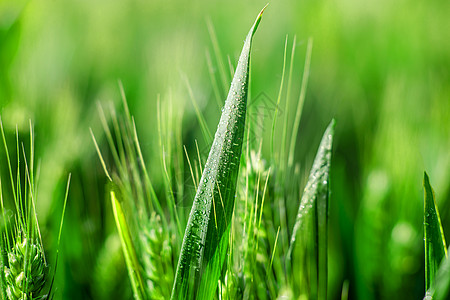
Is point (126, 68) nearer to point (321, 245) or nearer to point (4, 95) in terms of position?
point (4, 95)

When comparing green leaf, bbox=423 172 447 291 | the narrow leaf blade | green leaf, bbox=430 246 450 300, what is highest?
the narrow leaf blade

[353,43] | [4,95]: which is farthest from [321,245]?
[353,43]

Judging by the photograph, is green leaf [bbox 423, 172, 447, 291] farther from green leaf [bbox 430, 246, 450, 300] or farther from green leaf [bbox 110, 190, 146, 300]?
green leaf [bbox 110, 190, 146, 300]

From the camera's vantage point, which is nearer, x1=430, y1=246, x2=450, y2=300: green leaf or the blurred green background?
x1=430, y1=246, x2=450, y2=300: green leaf

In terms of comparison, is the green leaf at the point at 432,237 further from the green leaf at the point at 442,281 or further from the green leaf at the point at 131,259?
the green leaf at the point at 131,259

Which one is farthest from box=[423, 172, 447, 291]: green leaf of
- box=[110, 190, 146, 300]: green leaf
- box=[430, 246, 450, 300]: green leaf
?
→ box=[110, 190, 146, 300]: green leaf

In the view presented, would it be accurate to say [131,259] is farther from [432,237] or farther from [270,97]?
[270,97]

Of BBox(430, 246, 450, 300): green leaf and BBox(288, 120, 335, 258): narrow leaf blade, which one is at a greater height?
BBox(288, 120, 335, 258): narrow leaf blade
